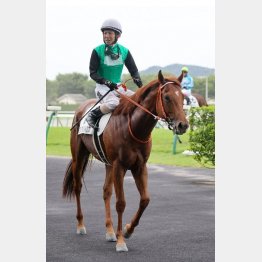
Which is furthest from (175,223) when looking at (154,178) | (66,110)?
(66,110)

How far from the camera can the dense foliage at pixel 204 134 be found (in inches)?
514

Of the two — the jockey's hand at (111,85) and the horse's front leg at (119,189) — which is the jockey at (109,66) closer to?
the jockey's hand at (111,85)

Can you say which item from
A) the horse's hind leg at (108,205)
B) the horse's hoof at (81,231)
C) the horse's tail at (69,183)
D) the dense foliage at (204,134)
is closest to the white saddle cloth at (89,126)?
the horse's hind leg at (108,205)

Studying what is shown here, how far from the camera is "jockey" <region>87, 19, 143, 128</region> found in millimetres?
7883

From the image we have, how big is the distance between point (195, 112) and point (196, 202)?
136 inches

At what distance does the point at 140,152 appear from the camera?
7.61 m

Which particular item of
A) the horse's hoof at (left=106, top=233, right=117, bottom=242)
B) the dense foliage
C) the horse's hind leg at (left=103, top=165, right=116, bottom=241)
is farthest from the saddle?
the dense foliage

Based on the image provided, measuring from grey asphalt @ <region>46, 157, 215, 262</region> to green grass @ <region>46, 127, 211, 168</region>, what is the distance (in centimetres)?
225

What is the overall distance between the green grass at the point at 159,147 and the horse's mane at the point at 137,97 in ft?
24.1

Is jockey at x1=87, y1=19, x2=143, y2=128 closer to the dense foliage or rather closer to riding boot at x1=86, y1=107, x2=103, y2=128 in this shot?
riding boot at x1=86, y1=107, x2=103, y2=128
